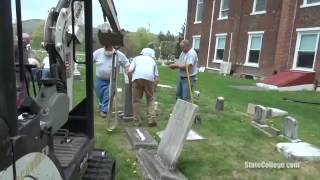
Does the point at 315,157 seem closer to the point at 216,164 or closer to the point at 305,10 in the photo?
the point at 216,164

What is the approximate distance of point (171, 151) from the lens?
528 cm

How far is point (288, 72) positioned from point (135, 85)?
38.8ft

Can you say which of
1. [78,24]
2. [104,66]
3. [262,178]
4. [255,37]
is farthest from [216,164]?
[255,37]

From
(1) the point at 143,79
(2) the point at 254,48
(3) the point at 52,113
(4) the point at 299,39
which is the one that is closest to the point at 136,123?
(1) the point at 143,79

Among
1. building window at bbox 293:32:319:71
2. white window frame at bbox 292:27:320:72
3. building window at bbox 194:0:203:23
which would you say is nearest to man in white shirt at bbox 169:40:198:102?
white window frame at bbox 292:27:320:72

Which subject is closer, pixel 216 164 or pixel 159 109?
pixel 216 164

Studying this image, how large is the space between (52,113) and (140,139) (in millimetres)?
3835

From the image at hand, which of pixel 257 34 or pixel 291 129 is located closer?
pixel 291 129

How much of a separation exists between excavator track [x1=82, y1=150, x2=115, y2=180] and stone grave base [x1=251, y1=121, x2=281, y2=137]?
12.6ft

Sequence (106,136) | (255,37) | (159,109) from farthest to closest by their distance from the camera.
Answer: (255,37)
(159,109)
(106,136)

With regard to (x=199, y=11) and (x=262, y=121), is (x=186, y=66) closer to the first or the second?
(x=262, y=121)

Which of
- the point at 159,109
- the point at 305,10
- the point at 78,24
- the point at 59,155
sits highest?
the point at 305,10

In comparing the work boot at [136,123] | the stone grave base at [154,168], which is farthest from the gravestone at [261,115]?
the stone grave base at [154,168]

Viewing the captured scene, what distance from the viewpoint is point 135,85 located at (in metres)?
7.91
